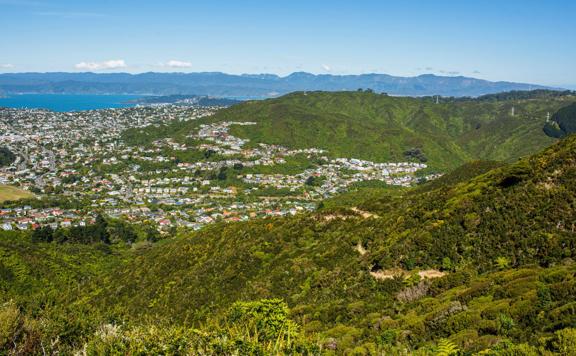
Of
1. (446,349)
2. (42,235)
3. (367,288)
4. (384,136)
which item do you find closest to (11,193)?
(42,235)

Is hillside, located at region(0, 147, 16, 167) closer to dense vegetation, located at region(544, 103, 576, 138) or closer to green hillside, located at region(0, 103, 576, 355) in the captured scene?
green hillside, located at region(0, 103, 576, 355)

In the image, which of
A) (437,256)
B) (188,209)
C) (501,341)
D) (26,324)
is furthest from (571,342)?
(188,209)

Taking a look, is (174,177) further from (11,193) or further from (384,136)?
(384,136)

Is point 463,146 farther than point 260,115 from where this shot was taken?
No

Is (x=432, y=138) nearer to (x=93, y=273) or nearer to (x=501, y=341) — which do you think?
(x=93, y=273)

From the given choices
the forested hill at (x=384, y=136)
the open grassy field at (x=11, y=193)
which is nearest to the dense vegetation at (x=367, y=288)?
the open grassy field at (x=11, y=193)

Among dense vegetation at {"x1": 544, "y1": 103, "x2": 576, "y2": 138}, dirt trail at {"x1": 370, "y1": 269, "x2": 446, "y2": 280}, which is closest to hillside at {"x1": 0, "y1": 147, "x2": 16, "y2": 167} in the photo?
dirt trail at {"x1": 370, "y1": 269, "x2": 446, "y2": 280}
